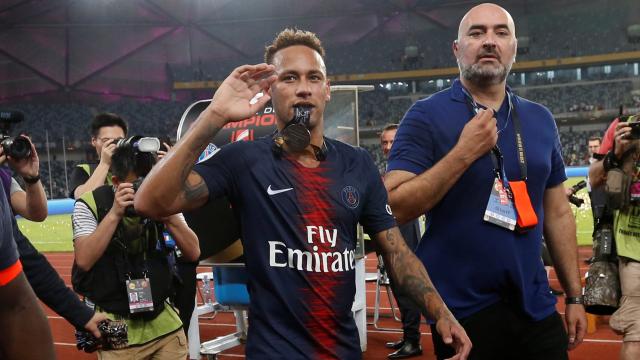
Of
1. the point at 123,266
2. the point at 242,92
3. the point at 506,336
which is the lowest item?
the point at 506,336

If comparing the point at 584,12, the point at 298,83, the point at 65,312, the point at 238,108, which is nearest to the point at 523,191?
the point at 298,83

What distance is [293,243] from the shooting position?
2.05m

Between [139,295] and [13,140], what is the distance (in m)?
0.99

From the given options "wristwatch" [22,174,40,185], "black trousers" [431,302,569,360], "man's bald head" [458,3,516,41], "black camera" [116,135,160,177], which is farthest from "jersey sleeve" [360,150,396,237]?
"wristwatch" [22,174,40,185]

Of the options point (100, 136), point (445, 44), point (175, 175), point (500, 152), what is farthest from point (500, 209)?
point (445, 44)

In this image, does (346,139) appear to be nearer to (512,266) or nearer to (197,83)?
(512,266)

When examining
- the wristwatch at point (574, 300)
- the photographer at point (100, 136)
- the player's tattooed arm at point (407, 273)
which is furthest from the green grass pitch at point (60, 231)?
the player's tattooed arm at point (407, 273)

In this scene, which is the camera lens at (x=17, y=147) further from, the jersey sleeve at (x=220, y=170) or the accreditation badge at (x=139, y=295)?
the jersey sleeve at (x=220, y=170)

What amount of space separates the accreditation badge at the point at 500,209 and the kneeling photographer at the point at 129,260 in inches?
64.6

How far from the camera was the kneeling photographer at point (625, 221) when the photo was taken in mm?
3764

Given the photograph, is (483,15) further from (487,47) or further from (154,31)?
(154,31)

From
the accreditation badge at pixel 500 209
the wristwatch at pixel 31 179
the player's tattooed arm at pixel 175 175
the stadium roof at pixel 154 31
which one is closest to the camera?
the player's tattooed arm at pixel 175 175

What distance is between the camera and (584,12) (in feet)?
146

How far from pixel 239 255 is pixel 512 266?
291 cm
